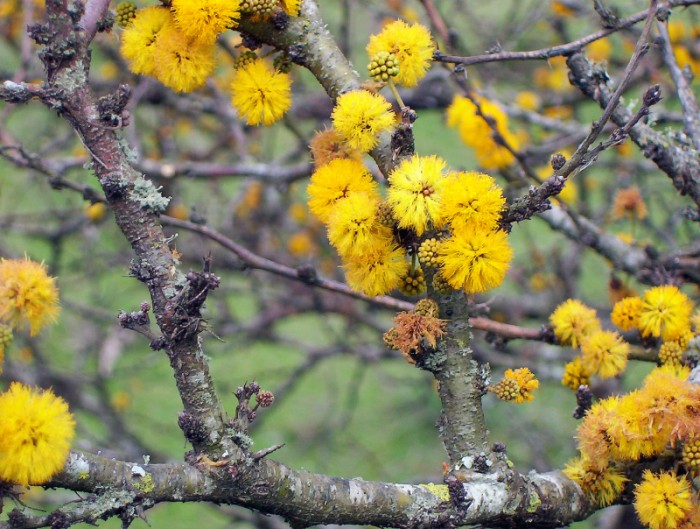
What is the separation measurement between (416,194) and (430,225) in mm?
90

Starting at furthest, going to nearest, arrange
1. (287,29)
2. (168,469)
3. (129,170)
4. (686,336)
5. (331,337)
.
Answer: (331,337)
(686,336)
(287,29)
(129,170)
(168,469)

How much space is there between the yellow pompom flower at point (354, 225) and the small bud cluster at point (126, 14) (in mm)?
666

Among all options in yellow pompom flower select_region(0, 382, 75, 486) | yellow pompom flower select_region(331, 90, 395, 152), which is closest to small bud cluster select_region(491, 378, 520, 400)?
yellow pompom flower select_region(331, 90, 395, 152)

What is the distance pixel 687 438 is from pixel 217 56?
1286 millimetres

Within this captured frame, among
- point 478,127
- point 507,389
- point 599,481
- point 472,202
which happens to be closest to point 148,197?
point 472,202

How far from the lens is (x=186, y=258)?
15.8ft

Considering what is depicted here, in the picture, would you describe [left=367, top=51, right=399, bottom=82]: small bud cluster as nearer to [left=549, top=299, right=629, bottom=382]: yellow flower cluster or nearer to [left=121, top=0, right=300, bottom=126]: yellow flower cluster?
[left=121, top=0, right=300, bottom=126]: yellow flower cluster

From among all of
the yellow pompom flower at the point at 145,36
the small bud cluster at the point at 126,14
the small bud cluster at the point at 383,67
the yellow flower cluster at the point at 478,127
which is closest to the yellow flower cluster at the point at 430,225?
the small bud cluster at the point at 383,67

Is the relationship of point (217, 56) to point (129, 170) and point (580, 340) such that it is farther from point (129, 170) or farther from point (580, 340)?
point (580, 340)

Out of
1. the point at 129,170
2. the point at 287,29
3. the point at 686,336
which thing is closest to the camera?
the point at 129,170

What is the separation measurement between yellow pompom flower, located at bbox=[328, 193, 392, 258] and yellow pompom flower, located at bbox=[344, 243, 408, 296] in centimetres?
3

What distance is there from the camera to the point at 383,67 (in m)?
1.61

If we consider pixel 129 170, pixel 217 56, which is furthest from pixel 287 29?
pixel 129 170

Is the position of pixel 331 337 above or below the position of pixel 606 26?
above
